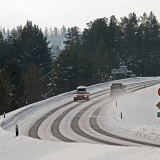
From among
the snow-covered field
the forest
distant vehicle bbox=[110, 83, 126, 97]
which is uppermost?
the forest

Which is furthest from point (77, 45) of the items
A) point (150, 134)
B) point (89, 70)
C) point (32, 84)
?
point (150, 134)

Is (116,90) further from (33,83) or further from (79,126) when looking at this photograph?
(33,83)

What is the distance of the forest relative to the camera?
64581mm

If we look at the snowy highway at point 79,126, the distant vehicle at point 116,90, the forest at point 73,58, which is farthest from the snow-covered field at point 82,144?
the forest at point 73,58

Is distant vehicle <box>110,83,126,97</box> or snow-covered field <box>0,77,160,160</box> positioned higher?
distant vehicle <box>110,83,126,97</box>

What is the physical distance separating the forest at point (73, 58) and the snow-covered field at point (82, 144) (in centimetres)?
2086

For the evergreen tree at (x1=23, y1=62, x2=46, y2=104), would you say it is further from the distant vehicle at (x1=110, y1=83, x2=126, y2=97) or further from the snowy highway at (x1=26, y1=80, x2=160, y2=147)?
the snowy highway at (x1=26, y1=80, x2=160, y2=147)

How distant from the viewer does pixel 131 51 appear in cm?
10931

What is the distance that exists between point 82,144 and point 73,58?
61.5 metres

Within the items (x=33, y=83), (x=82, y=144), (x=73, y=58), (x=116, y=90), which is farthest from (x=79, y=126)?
(x=73, y=58)

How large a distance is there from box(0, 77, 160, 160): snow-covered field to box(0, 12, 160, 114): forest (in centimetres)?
2086

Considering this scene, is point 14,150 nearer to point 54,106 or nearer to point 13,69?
point 54,106

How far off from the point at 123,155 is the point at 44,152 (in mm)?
5444

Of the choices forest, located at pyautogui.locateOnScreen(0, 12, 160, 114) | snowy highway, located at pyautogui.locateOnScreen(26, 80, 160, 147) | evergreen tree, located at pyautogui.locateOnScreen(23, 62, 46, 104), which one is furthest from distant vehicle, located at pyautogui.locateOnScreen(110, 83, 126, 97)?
evergreen tree, located at pyautogui.locateOnScreen(23, 62, 46, 104)
